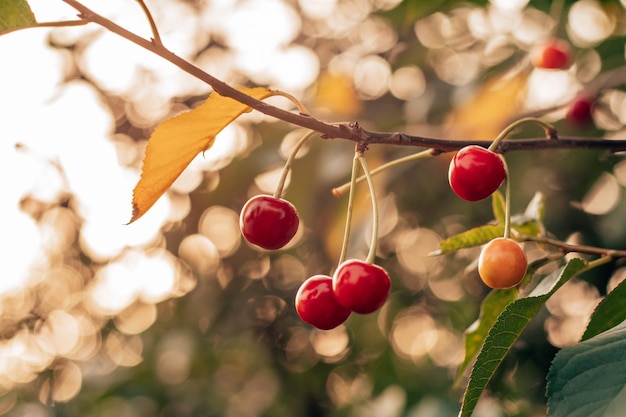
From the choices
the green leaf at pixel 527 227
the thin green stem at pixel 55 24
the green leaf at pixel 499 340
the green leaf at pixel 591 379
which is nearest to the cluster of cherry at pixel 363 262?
the green leaf at pixel 499 340

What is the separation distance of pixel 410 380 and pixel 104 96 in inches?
148

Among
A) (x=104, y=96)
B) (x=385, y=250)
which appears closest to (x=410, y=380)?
(x=385, y=250)

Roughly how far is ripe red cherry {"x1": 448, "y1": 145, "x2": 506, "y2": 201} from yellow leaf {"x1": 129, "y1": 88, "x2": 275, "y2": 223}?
1.17 ft

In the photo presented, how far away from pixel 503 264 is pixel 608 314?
208mm

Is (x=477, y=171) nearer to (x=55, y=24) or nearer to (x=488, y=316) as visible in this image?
(x=488, y=316)

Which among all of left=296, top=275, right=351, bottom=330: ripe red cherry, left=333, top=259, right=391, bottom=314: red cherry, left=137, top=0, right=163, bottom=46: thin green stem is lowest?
left=296, top=275, right=351, bottom=330: ripe red cherry

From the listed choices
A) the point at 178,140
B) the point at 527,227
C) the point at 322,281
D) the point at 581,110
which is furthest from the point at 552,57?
the point at 178,140

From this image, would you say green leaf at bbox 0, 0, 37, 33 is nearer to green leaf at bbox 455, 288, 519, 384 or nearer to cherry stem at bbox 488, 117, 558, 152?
cherry stem at bbox 488, 117, 558, 152

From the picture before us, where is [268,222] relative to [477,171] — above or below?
below

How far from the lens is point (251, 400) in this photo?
17.0 feet

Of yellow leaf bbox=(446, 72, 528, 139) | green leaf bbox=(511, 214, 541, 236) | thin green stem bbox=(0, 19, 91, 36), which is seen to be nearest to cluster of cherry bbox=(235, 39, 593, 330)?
green leaf bbox=(511, 214, 541, 236)

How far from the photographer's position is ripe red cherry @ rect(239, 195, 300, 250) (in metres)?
1.19

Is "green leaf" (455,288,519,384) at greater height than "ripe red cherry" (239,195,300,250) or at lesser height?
lesser

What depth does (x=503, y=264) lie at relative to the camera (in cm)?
114
